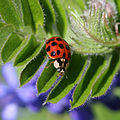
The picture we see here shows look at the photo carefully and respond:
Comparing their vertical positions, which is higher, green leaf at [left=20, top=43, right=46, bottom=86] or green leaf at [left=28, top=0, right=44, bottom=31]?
green leaf at [left=28, top=0, right=44, bottom=31]

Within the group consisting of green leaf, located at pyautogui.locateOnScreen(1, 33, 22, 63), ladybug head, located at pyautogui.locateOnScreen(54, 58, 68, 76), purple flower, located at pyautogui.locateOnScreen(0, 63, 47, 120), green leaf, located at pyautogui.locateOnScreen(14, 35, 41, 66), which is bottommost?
purple flower, located at pyautogui.locateOnScreen(0, 63, 47, 120)

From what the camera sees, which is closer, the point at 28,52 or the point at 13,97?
the point at 28,52

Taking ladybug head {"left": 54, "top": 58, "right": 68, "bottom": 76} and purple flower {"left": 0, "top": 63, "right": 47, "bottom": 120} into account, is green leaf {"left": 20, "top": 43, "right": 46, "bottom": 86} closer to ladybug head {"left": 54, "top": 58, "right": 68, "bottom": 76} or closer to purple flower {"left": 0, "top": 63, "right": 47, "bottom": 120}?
ladybug head {"left": 54, "top": 58, "right": 68, "bottom": 76}

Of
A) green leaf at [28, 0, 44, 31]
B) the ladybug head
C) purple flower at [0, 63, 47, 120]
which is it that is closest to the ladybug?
the ladybug head

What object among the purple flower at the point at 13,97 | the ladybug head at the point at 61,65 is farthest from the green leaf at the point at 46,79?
the purple flower at the point at 13,97

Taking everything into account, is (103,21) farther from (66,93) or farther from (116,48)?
(66,93)

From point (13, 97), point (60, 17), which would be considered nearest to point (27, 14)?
point (60, 17)

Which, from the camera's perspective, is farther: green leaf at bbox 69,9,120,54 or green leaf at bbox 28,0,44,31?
green leaf at bbox 28,0,44,31

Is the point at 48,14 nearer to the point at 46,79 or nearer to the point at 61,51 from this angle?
the point at 61,51
